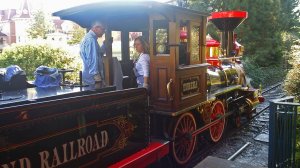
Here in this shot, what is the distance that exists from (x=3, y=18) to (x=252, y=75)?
55.2 metres

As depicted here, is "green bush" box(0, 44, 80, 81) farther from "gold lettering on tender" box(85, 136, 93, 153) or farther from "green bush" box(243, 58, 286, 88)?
"green bush" box(243, 58, 286, 88)

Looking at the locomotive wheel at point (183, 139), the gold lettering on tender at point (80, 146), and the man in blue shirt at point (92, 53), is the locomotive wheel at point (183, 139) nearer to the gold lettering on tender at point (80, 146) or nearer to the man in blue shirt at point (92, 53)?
the man in blue shirt at point (92, 53)

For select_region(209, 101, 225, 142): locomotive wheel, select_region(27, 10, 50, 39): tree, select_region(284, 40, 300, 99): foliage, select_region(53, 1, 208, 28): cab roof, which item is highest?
select_region(27, 10, 50, 39): tree

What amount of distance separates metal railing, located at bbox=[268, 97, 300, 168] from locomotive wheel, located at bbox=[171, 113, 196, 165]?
1.79 m

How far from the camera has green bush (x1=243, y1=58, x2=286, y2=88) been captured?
61.6 feet

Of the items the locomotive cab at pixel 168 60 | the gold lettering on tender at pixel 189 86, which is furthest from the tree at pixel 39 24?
the gold lettering on tender at pixel 189 86

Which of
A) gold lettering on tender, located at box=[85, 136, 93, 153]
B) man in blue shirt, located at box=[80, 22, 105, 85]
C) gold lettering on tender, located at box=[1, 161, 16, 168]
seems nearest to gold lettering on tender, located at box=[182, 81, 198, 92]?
man in blue shirt, located at box=[80, 22, 105, 85]

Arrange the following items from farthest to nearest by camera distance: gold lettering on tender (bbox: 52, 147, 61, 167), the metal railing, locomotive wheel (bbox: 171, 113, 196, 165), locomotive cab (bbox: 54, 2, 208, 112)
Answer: locomotive wheel (bbox: 171, 113, 196, 165)
locomotive cab (bbox: 54, 2, 208, 112)
the metal railing
gold lettering on tender (bbox: 52, 147, 61, 167)

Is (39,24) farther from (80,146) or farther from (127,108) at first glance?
(80,146)

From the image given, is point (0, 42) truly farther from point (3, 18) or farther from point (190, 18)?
point (190, 18)

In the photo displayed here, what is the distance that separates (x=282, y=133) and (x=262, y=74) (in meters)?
16.6

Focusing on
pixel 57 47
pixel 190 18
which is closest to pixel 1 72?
pixel 190 18

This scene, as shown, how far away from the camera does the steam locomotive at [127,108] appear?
3141 mm

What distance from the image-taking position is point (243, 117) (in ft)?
33.2
